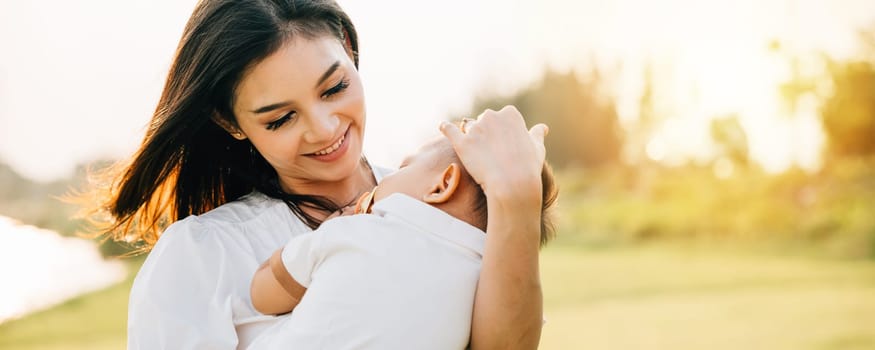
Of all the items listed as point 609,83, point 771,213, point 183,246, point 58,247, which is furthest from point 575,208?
point 183,246

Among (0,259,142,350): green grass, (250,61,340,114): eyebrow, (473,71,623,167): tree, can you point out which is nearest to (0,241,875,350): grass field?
(0,259,142,350): green grass

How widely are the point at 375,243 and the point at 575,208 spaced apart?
8.65m

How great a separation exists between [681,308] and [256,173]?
582 centimetres

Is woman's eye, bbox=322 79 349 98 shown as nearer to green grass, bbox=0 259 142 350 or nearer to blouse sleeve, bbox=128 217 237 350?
blouse sleeve, bbox=128 217 237 350

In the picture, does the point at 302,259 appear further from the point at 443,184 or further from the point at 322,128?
the point at 322,128

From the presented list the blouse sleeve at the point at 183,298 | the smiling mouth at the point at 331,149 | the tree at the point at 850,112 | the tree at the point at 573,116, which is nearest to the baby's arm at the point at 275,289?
the blouse sleeve at the point at 183,298

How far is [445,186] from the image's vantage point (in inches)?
48.6

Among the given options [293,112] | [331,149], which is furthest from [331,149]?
[293,112]

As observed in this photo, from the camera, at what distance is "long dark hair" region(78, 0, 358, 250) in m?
1.52

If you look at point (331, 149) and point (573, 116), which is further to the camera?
point (573, 116)

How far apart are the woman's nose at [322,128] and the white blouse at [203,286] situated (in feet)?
0.61

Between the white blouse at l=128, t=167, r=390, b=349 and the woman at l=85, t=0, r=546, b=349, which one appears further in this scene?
the white blouse at l=128, t=167, r=390, b=349

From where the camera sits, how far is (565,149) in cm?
986

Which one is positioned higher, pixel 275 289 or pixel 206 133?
pixel 206 133
